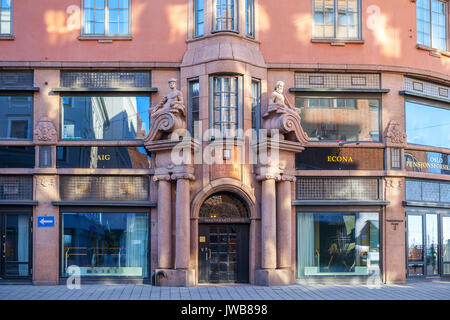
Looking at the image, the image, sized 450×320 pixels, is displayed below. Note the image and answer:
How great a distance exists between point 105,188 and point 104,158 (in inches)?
37.1

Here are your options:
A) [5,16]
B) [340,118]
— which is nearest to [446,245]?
[340,118]

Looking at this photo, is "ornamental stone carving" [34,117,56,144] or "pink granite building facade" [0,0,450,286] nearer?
"pink granite building facade" [0,0,450,286]

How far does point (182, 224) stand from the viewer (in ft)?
59.9

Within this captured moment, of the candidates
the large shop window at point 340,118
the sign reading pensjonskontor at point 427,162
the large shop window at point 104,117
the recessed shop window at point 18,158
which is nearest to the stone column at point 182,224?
the large shop window at point 104,117

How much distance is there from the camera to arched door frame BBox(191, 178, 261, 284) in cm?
1862

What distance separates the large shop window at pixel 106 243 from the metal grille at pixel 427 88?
9688 millimetres

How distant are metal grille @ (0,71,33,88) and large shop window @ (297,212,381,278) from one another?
964 centimetres

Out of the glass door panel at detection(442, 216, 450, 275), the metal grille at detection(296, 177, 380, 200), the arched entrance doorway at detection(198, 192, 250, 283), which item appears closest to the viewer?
Answer: the arched entrance doorway at detection(198, 192, 250, 283)

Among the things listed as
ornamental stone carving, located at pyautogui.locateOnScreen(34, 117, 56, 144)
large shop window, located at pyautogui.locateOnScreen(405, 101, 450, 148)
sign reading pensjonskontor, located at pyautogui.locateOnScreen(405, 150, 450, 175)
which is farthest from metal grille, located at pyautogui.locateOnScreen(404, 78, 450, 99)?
ornamental stone carving, located at pyautogui.locateOnScreen(34, 117, 56, 144)

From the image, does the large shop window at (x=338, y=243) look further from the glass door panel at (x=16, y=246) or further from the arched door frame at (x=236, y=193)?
the glass door panel at (x=16, y=246)

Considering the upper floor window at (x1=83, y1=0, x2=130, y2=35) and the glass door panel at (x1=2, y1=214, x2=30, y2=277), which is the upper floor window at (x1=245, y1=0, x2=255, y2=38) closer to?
the upper floor window at (x1=83, y1=0, x2=130, y2=35)

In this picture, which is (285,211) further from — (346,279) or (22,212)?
(22,212)

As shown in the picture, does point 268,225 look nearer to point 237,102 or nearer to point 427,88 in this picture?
point 237,102
